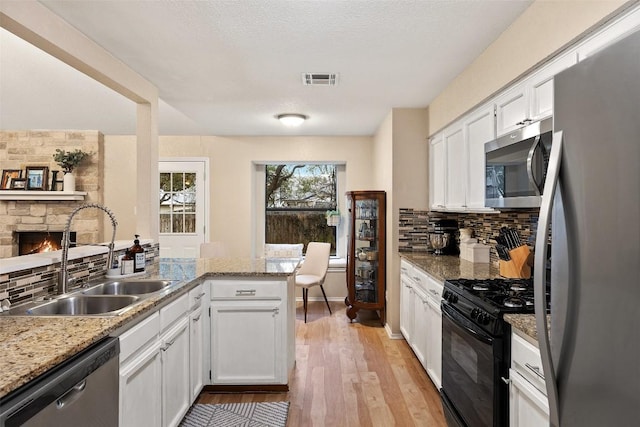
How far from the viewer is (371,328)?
4.29 meters

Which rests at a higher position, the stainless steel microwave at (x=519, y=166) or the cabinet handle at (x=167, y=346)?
the stainless steel microwave at (x=519, y=166)

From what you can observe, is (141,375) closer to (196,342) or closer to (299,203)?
(196,342)

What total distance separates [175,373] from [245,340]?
599 millimetres

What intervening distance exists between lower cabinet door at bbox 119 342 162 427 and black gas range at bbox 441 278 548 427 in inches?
61.4

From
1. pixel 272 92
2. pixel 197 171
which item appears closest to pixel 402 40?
pixel 272 92

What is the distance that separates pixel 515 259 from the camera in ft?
7.94

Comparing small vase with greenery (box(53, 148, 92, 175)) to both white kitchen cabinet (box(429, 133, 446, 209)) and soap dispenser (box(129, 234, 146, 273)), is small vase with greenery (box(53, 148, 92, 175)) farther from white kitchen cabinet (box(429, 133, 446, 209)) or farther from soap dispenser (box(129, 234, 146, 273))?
white kitchen cabinet (box(429, 133, 446, 209))

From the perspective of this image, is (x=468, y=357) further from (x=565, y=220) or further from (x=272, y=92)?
(x=272, y=92)

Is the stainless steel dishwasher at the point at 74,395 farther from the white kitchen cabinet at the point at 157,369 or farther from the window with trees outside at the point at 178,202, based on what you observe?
the window with trees outside at the point at 178,202

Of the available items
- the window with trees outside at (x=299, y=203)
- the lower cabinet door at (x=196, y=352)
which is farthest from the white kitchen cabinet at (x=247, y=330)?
the window with trees outside at (x=299, y=203)

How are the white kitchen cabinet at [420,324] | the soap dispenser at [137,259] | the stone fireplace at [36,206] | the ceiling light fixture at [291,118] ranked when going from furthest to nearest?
the stone fireplace at [36,206] < the ceiling light fixture at [291,118] < the white kitchen cabinet at [420,324] < the soap dispenser at [137,259]

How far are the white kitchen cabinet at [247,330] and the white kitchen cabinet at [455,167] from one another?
1.65 m

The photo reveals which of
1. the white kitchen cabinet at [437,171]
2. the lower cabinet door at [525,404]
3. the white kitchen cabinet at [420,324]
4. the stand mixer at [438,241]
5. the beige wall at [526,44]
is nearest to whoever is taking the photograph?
the lower cabinet door at [525,404]

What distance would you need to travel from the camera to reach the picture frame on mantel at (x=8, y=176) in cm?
496
